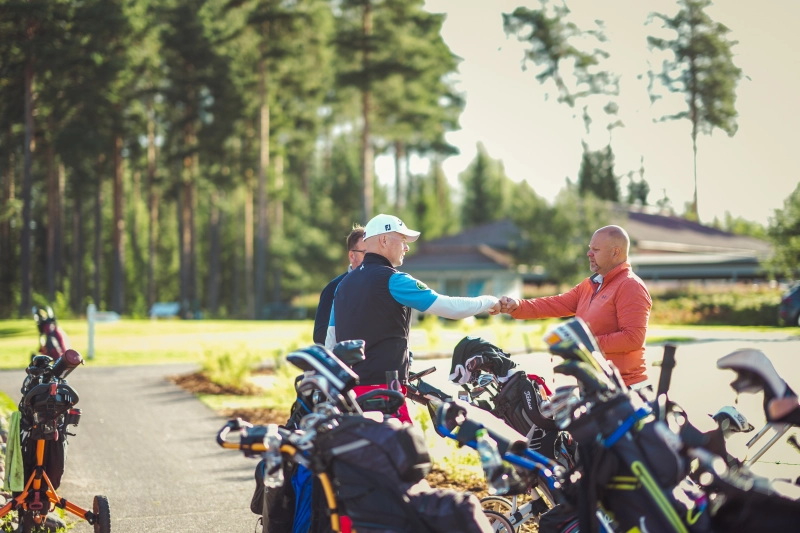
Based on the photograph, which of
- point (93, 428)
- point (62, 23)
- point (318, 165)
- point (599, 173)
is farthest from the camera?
point (318, 165)

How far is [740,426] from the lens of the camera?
4.48m

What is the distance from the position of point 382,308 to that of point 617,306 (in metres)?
1.54

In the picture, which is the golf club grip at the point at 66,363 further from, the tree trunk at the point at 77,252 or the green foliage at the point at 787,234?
the tree trunk at the point at 77,252

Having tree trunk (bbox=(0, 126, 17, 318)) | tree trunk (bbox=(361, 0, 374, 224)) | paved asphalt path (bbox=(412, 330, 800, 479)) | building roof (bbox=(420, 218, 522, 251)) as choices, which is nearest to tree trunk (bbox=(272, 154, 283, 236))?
building roof (bbox=(420, 218, 522, 251))

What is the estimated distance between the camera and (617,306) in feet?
17.2

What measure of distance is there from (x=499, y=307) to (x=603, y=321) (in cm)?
74

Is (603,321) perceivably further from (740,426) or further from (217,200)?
(217,200)

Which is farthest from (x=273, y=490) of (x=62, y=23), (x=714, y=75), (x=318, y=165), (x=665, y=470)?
(x=318, y=165)

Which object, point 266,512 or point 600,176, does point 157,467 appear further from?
point 600,176

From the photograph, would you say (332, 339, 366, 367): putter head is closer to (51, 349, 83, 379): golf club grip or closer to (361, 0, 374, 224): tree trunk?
(51, 349, 83, 379): golf club grip

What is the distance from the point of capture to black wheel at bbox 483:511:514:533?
16.1ft

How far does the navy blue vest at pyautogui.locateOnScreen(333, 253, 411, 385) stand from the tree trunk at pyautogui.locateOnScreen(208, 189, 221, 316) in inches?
1935

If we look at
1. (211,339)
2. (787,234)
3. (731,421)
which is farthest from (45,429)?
(787,234)

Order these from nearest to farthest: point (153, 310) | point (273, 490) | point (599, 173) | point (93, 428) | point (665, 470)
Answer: point (665, 470) < point (273, 490) < point (93, 428) < point (153, 310) < point (599, 173)
